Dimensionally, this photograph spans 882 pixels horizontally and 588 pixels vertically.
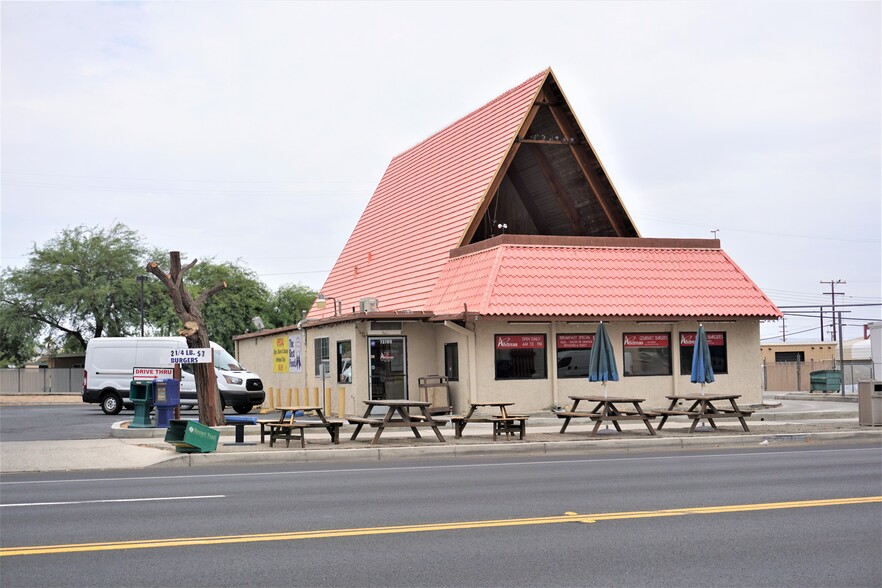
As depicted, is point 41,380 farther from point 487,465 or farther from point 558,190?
point 487,465

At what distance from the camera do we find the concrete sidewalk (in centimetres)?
1720

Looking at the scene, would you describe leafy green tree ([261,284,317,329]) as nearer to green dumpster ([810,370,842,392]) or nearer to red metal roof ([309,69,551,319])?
red metal roof ([309,69,551,319])

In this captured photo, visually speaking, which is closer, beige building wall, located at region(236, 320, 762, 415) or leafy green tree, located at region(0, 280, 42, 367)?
beige building wall, located at region(236, 320, 762, 415)

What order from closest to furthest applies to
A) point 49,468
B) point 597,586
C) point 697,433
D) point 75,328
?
point 597,586, point 49,468, point 697,433, point 75,328

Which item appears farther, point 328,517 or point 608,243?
point 608,243

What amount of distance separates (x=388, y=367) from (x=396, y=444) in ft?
24.8

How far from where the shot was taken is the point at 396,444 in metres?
19.5

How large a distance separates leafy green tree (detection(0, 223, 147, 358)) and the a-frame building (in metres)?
28.5

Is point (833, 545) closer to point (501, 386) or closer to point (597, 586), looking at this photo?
point (597, 586)

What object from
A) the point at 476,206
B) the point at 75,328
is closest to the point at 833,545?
the point at 476,206

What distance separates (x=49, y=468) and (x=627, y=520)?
10.6 metres

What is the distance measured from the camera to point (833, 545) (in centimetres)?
886

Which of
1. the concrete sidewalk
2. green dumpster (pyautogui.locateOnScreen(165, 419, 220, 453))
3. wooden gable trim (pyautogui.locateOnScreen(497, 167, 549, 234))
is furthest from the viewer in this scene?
wooden gable trim (pyautogui.locateOnScreen(497, 167, 549, 234))

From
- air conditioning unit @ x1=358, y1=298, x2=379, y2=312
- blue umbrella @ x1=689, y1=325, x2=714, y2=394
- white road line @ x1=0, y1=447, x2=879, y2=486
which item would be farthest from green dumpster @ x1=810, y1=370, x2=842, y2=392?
white road line @ x1=0, y1=447, x2=879, y2=486
